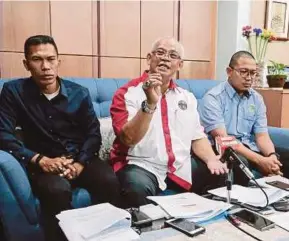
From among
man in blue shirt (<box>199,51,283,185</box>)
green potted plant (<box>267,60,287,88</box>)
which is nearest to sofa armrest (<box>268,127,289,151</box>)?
man in blue shirt (<box>199,51,283,185</box>)

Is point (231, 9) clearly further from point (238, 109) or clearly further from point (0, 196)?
point (0, 196)

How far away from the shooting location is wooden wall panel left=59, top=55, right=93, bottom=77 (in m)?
2.55

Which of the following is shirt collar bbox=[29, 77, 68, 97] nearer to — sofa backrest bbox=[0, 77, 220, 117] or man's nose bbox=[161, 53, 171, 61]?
sofa backrest bbox=[0, 77, 220, 117]

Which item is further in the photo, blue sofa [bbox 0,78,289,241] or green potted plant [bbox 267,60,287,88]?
green potted plant [bbox 267,60,287,88]

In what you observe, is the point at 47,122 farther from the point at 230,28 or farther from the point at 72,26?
the point at 230,28

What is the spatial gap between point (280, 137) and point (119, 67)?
137 cm

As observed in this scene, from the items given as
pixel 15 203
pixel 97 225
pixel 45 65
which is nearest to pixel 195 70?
pixel 45 65

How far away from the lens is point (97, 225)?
1050 mm

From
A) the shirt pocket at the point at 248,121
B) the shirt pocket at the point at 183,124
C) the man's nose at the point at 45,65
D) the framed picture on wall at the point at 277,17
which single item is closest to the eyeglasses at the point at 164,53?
the shirt pocket at the point at 183,124

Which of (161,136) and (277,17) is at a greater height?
(277,17)

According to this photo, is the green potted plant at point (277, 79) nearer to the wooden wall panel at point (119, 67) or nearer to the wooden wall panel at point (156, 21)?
the wooden wall panel at point (156, 21)

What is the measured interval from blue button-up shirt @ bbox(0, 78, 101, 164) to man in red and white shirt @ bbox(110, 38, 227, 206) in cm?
16

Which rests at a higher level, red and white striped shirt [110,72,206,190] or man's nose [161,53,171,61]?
man's nose [161,53,171,61]

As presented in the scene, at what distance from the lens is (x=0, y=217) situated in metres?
1.39
